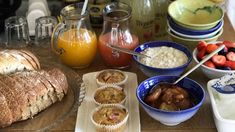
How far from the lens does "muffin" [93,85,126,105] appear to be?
104 cm

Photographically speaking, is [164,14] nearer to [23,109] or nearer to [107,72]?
[107,72]

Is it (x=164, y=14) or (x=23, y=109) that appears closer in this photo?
(x=23, y=109)

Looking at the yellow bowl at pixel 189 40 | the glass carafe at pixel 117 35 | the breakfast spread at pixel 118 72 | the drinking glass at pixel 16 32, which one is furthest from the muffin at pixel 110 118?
the drinking glass at pixel 16 32

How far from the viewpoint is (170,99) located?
3.26 ft

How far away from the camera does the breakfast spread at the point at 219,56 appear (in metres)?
1.09

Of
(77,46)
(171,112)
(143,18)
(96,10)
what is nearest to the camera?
(171,112)

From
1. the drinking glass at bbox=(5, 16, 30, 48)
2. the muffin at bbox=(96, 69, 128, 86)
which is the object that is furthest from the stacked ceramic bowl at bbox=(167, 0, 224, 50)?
the drinking glass at bbox=(5, 16, 30, 48)

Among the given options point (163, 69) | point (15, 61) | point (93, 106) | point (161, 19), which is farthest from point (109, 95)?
point (161, 19)

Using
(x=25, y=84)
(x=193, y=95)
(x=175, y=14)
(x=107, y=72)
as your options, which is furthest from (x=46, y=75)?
(x=175, y=14)

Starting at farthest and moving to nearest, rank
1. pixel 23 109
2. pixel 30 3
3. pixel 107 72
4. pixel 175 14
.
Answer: pixel 30 3, pixel 175 14, pixel 107 72, pixel 23 109

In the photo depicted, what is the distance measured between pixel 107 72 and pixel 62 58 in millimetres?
163

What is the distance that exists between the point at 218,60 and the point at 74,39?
0.39m

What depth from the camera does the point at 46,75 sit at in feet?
3.48

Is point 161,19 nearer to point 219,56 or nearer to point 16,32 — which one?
point 219,56
